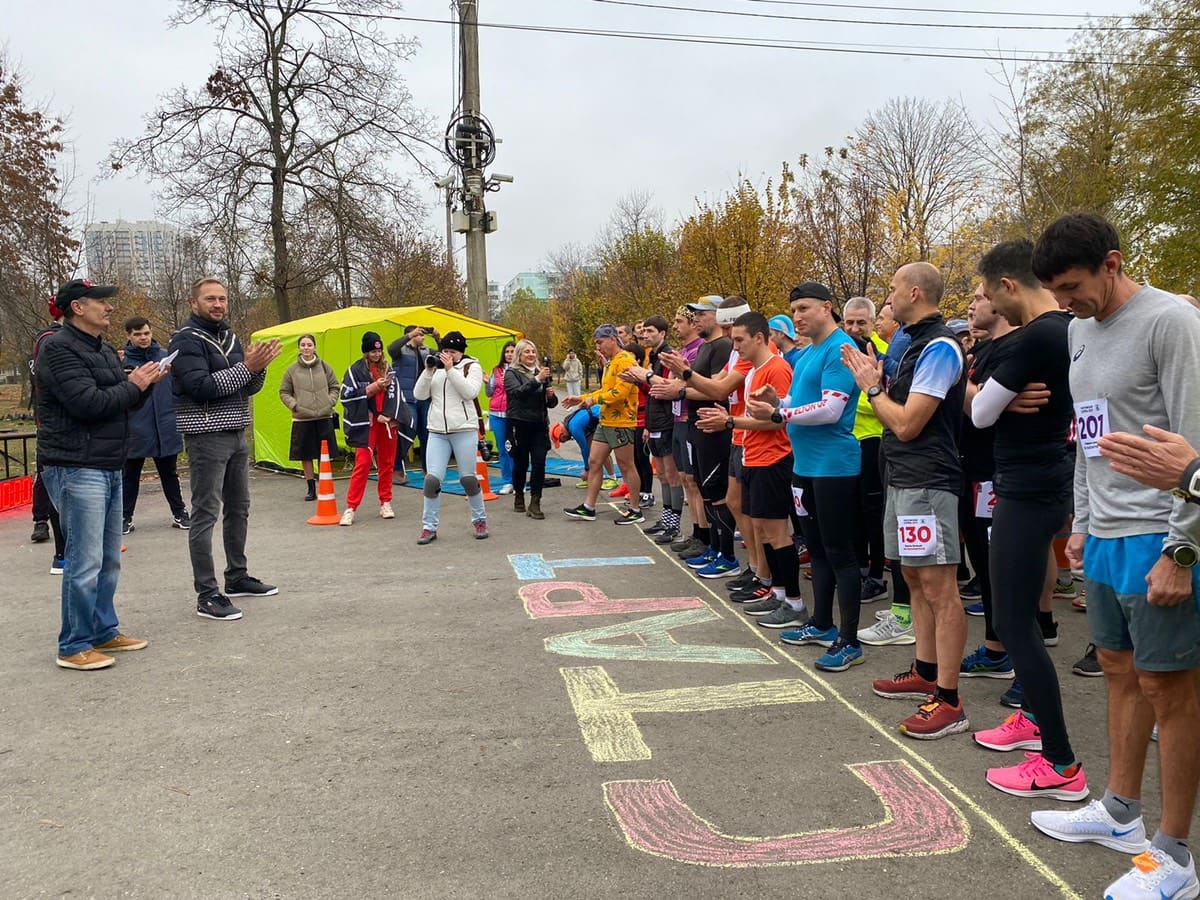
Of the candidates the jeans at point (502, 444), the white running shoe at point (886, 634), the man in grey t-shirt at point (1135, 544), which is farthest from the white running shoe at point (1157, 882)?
the jeans at point (502, 444)

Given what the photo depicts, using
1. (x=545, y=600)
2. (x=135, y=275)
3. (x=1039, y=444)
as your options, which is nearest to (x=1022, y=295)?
(x=1039, y=444)

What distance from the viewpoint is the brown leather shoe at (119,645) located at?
5.12 metres

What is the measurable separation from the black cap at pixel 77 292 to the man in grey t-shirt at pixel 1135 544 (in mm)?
5022

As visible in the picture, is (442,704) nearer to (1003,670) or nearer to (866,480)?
(1003,670)

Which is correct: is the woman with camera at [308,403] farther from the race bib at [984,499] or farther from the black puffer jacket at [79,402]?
the race bib at [984,499]

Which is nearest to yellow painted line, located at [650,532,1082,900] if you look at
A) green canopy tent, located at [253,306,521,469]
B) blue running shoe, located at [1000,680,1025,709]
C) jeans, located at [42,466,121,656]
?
blue running shoe, located at [1000,680,1025,709]

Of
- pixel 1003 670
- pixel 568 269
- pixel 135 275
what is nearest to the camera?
pixel 1003 670

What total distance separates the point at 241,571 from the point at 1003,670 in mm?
5429

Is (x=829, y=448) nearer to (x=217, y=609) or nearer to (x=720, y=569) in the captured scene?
(x=720, y=569)

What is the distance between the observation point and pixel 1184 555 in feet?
7.64

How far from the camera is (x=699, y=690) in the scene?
4.37 meters

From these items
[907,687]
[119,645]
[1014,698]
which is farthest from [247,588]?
[1014,698]

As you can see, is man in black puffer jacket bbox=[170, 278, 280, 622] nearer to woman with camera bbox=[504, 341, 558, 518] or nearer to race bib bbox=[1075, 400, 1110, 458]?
woman with camera bbox=[504, 341, 558, 518]

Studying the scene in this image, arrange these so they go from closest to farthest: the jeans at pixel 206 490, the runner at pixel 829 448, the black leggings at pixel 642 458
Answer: the runner at pixel 829 448 → the jeans at pixel 206 490 → the black leggings at pixel 642 458
